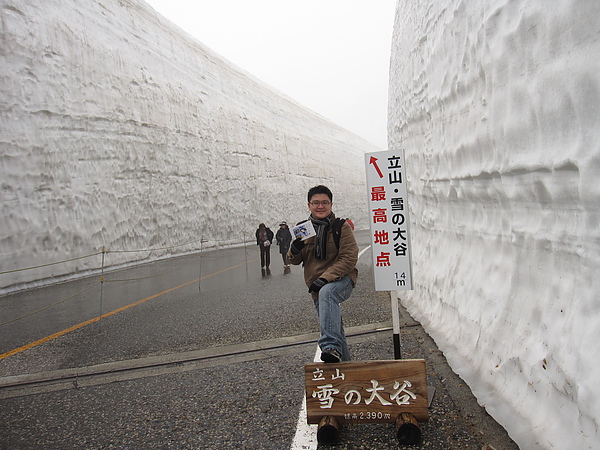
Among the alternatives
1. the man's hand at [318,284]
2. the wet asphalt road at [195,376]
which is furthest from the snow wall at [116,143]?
the man's hand at [318,284]

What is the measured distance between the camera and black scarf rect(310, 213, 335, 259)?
11.0 ft

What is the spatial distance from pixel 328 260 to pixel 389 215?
55 cm

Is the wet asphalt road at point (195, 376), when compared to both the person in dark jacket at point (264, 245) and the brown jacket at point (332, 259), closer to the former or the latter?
the brown jacket at point (332, 259)

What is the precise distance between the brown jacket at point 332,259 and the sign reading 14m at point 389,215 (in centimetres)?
19

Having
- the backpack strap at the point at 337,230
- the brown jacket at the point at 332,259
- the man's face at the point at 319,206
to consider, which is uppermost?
the man's face at the point at 319,206

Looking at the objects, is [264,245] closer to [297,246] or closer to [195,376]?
[195,376]

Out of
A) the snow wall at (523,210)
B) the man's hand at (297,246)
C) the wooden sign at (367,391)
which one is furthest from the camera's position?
the man's hand at (297,246)

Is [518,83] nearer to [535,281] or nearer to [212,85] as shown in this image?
[535,281]

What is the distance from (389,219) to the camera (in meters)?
3.38

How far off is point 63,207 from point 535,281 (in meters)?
13.3

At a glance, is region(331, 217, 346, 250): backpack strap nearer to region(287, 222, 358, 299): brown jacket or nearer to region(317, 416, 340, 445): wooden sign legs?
region(287, 222, 358, 299): brown jacket

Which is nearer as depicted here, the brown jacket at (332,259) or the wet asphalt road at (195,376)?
the wet asphalt road at (195,376)

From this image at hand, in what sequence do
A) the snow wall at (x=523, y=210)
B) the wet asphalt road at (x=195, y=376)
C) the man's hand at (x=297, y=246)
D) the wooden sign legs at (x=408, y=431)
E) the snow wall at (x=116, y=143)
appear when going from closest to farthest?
1. the snow wall at (x=523, y=210)
2. the wooden sign legs at (x=408, y=431)
3. the wet asphalt road at (x=195, y=376)
4. the man's hand at (x=297, y=246)
5. the snow wall at (x=116, y=143)

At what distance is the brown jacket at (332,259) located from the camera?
3.23m
